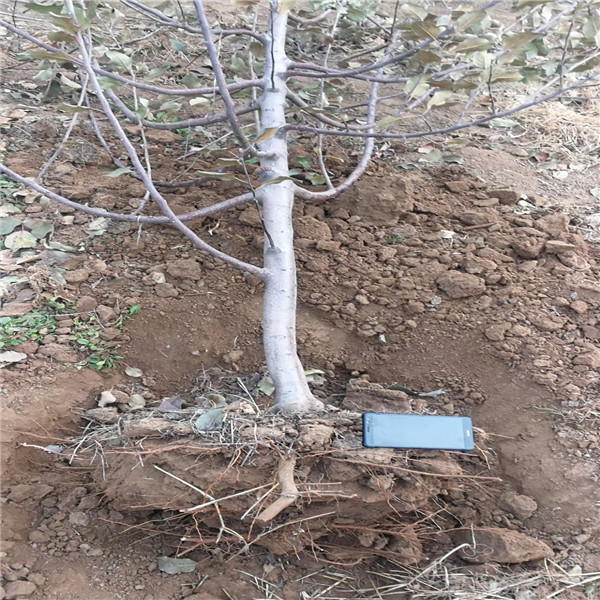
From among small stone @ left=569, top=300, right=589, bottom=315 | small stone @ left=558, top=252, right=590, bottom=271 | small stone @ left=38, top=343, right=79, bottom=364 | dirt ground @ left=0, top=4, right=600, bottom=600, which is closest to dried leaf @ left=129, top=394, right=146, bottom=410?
dirt ground @ left=0, top=4, right=600, bottom=600

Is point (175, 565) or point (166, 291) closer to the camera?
point (175, 565)

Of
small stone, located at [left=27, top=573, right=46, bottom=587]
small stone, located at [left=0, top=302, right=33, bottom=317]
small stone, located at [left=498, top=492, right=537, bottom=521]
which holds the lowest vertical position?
small stone, located at [left=27, top=573, right=46, bottom=587]

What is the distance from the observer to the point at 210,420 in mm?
1526

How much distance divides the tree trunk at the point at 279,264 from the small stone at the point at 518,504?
592mm

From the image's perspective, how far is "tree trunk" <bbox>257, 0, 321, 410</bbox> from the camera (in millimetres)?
1704

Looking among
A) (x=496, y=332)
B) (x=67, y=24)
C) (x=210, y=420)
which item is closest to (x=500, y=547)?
(x=496, y=332)

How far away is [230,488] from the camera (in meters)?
1.49

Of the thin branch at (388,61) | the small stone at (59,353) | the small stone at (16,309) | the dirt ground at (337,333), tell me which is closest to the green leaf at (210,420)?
the dirt ground at (337,333)

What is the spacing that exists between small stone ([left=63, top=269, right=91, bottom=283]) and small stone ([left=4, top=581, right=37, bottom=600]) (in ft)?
3.13

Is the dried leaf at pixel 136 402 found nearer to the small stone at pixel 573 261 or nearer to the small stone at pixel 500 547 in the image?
the small stone at pixel 500 547

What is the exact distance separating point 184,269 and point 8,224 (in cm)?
67

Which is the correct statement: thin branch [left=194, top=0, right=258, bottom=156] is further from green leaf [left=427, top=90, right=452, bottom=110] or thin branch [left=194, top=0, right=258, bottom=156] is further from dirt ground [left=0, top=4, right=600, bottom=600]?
dirt ground [left=0, top=4, right=600, bottom=600]

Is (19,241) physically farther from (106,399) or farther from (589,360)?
(589,360)

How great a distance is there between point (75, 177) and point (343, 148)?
44.2 inches
